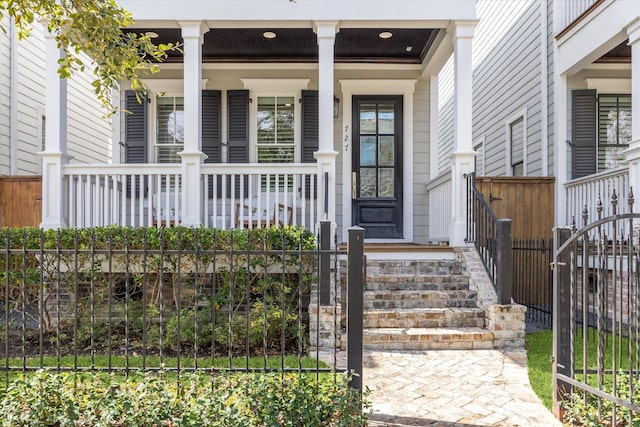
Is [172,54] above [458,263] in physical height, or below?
above

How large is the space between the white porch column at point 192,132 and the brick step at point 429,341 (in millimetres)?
2984

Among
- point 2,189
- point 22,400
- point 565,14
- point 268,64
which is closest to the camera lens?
point 22,400

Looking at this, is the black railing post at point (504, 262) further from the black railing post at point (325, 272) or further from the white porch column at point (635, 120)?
the white porch column at point (635, 120)

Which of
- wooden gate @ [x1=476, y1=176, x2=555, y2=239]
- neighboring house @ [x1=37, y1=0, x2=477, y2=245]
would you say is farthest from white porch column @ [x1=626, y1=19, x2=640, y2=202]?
neighboring house @ [x1=37, y1=0, x2=477, y2=245]

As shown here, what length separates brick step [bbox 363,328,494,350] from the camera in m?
5.11

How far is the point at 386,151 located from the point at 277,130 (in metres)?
2.06

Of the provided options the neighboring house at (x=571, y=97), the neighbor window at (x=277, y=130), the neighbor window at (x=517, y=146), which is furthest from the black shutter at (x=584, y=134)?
the neighbor window at (x=277, y=130)

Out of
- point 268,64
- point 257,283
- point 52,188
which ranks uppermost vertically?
point 268,64

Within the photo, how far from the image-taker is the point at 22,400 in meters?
3.20

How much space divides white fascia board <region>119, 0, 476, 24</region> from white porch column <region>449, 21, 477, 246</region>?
251 mm

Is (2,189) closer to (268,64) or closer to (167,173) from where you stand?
(167,173)

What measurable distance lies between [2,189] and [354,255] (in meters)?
6.67

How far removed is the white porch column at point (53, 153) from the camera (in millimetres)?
6516

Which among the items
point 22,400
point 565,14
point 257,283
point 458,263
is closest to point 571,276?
point 458,263
